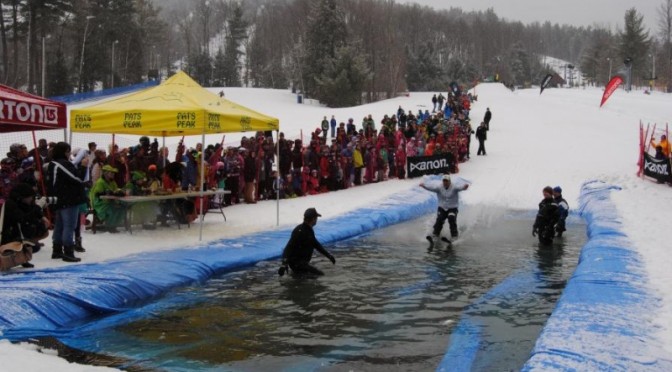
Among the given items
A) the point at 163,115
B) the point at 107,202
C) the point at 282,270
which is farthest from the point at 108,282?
the point at 163,115

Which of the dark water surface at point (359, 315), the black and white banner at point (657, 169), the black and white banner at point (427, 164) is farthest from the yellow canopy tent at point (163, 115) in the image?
the black and white banner at point (657, 169)

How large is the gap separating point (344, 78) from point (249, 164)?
149ft

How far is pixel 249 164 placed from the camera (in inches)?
705

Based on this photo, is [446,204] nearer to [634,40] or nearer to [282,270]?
[282,270]

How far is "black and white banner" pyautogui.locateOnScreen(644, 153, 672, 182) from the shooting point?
21781 millimetres

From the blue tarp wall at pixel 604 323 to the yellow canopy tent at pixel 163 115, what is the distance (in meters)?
7.35

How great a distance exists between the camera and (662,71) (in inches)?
4107

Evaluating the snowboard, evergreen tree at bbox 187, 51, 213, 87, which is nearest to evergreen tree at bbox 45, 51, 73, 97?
evergreen tree at bbox 187, 51, 213, 87

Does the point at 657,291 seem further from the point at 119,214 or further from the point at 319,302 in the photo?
the point at 119,214

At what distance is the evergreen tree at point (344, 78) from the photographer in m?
62.2

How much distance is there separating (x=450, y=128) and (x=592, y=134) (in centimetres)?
1287

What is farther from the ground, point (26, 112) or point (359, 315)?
point (26, 112)

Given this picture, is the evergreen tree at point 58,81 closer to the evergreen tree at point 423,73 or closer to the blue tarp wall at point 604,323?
the evergreen tree at point 423,73

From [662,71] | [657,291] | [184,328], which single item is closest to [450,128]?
[657,291]
